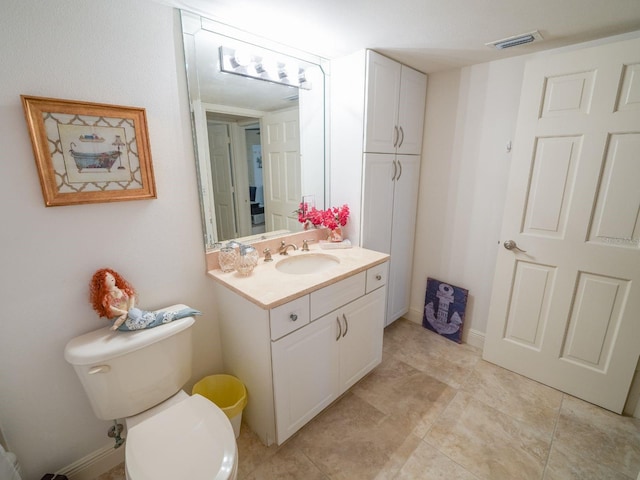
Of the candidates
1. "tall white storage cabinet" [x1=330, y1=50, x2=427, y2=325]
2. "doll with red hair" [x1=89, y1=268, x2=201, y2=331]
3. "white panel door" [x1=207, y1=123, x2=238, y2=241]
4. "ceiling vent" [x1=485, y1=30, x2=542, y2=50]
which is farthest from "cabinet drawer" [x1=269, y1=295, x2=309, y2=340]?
"ceiling vent" [x1=485, y1=30, x2=542, y2=50]

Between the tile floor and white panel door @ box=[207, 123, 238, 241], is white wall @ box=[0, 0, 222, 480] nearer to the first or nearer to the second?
white panel door @ box=[207, 123, 238, 241]

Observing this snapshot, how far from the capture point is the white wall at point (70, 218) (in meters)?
1.02

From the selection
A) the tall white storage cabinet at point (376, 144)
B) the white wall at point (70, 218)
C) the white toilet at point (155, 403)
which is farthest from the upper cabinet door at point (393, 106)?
the white toilet at point (155, 403)

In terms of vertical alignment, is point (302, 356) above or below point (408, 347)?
above

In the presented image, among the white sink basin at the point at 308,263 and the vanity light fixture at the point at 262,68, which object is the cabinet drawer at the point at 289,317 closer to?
the white sink basin at the point at 308,263

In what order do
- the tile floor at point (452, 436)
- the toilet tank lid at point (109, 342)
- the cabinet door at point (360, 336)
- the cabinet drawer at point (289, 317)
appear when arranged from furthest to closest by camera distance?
the cabinet door at point (360, 336) < the tile floor at point (452, 436) < the cabinet drawer at point (289, 317) < the toilet tank lid at point (109, 342)

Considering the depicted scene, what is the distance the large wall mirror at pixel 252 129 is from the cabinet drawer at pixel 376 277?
63cm

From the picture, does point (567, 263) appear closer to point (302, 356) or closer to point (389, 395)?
point (389, 395)

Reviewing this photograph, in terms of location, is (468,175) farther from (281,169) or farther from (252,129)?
(252,129)

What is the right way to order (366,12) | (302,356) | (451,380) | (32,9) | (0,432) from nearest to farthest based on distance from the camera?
(32,9) < (0,432) < (366,12) < (302,356) < (451,380)

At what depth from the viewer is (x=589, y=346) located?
5.66 ft

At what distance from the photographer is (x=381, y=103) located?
1915 mm

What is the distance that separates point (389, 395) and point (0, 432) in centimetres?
184

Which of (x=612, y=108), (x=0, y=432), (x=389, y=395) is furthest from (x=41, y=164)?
(x=612, y=108)
